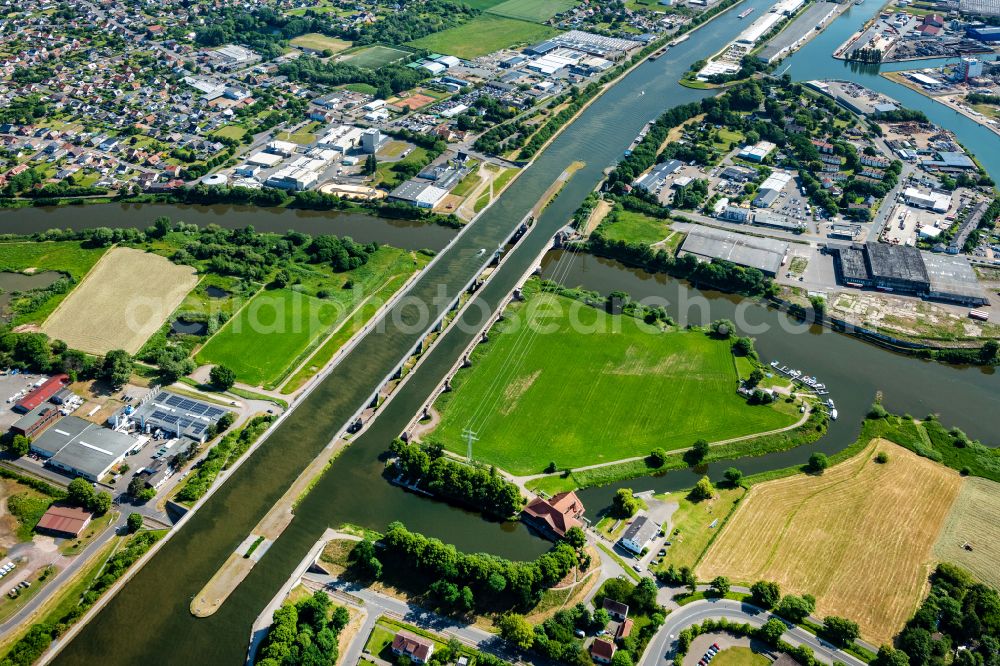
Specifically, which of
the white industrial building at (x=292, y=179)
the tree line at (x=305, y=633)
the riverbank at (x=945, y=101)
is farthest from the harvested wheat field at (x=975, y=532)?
the riverbank at (x=945, y=101)

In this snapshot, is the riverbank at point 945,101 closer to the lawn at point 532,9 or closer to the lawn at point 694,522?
the lawn at point 532,9

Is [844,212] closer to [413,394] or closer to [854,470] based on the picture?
[854,470]

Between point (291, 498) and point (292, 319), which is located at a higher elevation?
point (292, 319)

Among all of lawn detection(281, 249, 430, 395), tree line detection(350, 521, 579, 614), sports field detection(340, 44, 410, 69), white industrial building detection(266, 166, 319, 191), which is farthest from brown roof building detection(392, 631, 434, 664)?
sports field detection(340, 44, 410, 69)

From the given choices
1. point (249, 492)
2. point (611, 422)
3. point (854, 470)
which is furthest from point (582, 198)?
point (249, 492)

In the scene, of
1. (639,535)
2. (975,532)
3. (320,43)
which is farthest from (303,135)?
(975,532)

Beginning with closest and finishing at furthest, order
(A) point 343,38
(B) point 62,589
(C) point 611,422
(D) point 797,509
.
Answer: (B) point 62,589
(D) point 797,509
(C) point 611,422
(A) point 343,38

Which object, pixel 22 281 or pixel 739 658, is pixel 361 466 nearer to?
pixel 739 658
